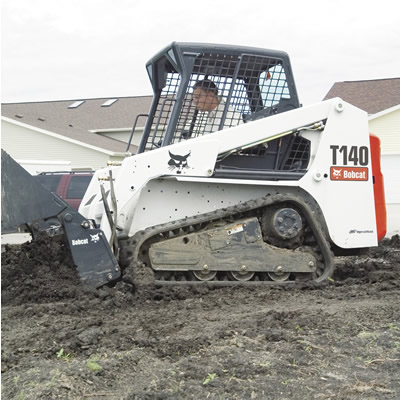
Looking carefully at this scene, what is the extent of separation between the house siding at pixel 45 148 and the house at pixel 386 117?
10.1 meters

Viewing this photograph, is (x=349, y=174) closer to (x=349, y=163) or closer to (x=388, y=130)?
(x=349, y=163)

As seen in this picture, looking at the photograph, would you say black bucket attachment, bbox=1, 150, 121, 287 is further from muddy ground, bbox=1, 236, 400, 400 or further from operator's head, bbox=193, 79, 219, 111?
operator's head, bbox=193, 79, 219, 111

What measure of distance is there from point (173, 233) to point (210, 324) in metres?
1.71

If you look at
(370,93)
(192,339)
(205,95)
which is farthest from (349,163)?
(370,93)

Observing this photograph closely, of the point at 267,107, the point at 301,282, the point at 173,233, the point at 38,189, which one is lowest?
the point at 301,282

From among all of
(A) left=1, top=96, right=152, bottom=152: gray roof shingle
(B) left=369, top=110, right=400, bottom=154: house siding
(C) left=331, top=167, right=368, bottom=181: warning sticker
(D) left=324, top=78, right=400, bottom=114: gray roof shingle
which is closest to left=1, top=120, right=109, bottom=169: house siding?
(A) left=1, top=96, right=152, bottom=152: gray roof shingle

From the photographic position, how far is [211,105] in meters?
7.41

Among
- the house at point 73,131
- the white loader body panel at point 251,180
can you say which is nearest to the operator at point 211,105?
the white loader body panel at point 251,180

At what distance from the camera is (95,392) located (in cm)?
380

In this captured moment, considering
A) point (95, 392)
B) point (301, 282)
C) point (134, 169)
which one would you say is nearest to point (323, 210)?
point (301, 282)

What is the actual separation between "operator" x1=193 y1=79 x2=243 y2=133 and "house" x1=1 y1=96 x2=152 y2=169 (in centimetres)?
1823

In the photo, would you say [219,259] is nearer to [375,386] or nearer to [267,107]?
[267,107]

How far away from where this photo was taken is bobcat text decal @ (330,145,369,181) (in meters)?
7.34

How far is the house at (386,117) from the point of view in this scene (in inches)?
812
